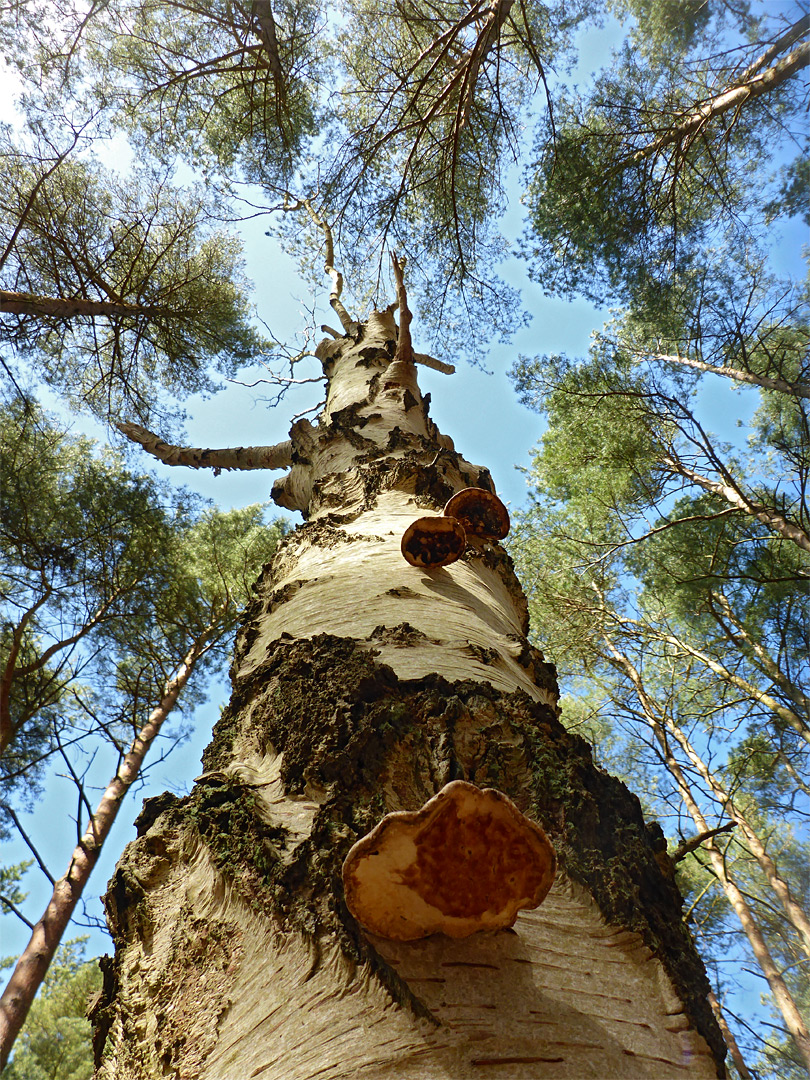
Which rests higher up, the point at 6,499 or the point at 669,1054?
the point at 6,499

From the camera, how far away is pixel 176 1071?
907mm

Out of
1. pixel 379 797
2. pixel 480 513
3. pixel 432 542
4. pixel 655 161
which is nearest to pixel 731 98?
pixel 655 161

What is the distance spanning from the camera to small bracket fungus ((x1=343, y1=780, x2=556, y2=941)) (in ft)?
2.71

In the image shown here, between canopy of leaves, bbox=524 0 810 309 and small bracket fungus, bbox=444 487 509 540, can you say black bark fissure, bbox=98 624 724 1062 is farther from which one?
canopy of leaves, bbox=524 0 810 309

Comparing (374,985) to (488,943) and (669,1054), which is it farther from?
(669,1054)

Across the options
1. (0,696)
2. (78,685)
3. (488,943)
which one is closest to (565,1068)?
(488,943)

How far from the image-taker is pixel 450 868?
0.84 meters

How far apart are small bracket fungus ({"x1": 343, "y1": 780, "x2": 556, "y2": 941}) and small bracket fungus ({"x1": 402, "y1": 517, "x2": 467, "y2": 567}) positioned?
117 cm

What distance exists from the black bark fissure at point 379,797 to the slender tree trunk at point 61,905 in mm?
4386

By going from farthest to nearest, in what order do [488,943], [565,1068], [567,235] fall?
[567,235] → [488,943] → [565,1068]

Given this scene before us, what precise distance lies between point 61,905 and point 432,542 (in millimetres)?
4921

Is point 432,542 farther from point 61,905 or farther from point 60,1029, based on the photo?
point 60,1029

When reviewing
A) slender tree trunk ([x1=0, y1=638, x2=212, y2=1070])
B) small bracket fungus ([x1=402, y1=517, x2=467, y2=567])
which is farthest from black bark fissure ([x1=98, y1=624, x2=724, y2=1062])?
slender tree trunk ([x1=0, y1=638, x2=212, y2=1070])

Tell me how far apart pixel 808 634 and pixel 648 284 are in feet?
14.9
